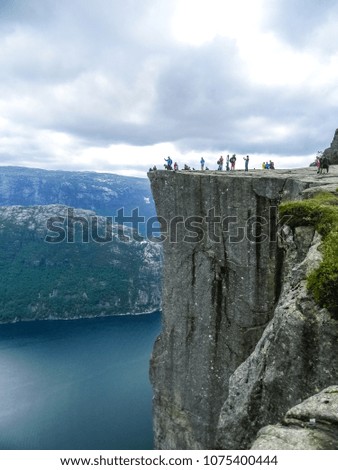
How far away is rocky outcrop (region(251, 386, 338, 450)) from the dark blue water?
196 ft

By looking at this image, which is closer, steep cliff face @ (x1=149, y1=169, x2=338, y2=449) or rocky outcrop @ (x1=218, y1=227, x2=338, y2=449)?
rocky outcrop @ (x1=218, y1=227, x2=338, y2=449)

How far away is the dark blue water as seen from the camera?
65.6 m

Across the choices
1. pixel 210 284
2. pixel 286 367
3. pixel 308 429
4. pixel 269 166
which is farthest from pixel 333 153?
pixel 308 429

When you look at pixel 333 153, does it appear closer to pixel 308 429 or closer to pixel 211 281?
pixel 211 281

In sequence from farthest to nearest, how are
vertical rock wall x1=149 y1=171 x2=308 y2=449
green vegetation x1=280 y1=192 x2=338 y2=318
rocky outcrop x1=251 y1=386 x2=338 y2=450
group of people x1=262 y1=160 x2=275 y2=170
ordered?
group of people x1=262 y1=160 x2=275 y2=170, vertical rock wall x1=149 y1=171 x2=308 y2=449, green vegetation x1=280 y1=192 x2=338 y2=318, rocky outcrop x1=251 y1=386 x2=338 y2=450

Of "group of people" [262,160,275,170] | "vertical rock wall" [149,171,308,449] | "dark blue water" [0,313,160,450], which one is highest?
"group of people" [262,160,275,170]

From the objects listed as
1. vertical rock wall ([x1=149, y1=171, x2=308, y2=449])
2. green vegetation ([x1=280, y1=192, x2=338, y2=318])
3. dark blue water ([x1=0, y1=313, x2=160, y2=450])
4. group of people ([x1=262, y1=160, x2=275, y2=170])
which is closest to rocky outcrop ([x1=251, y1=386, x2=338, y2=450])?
green vegetation ([x1=280, y1=192, x2=338, y2=318])

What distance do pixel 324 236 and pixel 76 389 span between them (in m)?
89.5

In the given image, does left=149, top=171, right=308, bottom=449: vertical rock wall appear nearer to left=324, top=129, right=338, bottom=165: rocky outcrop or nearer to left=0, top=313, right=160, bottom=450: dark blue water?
left=324, top=129, right=338, bottom=165: rocky outcrop

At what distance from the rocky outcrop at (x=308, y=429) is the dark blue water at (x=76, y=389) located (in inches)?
2357

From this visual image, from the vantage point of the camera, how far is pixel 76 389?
8862 centimetres

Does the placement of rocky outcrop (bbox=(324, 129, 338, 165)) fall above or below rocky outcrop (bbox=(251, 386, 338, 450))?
above
